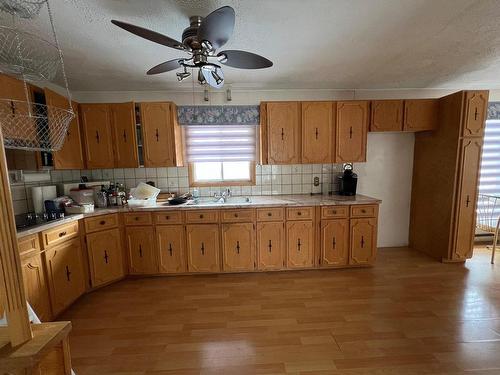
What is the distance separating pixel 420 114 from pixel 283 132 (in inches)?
72.6

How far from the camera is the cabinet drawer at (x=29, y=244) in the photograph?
1.70 meters

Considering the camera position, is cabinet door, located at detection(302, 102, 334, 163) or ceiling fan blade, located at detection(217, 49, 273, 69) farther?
cabinet door, located at detection(302, 102, 334, 163)

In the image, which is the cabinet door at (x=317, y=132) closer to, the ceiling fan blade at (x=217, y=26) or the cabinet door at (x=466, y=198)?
the cabinet door at (x=466, y=198)

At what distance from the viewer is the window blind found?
3104mm

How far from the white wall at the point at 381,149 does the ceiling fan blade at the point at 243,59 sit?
147 cm

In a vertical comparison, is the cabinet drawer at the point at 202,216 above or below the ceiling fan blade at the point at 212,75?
below

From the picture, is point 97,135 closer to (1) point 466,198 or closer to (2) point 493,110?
(1) point 466,198

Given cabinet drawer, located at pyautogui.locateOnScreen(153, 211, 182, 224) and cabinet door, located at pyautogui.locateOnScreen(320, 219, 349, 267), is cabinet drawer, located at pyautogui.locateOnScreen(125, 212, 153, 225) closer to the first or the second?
cabinet drawer, located at pyautogui.locateOnScreen(153, 211, 182, 224)

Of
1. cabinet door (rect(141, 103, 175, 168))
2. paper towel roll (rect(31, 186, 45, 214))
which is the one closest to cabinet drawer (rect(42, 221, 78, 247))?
paper towel roll (rect(31, 186, 45, 214))

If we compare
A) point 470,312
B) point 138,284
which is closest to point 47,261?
point 138,284

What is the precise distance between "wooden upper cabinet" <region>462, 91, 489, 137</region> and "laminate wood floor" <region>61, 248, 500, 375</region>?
1.69m

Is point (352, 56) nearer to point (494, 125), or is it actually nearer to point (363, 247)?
point (363, 247)

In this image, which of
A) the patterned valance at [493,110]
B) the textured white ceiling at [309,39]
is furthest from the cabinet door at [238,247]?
the patterned valance at [493,110]

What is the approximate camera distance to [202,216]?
8.71ft
